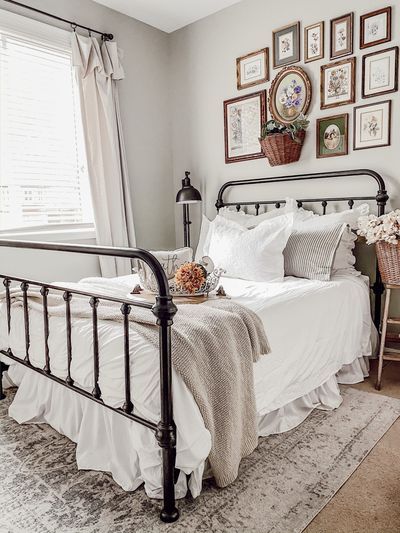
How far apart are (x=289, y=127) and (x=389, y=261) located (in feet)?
4.09

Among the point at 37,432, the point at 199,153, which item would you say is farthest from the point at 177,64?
the point at 37,432

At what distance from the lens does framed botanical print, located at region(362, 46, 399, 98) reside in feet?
8.87

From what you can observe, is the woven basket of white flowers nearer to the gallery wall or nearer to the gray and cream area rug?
the gallery wall

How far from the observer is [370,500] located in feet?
5.06

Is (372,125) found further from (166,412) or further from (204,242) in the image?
(166,412)

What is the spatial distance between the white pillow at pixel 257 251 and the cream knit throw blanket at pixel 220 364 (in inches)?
33.4

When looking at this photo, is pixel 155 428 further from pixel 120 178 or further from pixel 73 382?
pixel 120 178

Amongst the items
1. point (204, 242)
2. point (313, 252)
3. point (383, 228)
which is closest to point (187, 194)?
point (204, 242)

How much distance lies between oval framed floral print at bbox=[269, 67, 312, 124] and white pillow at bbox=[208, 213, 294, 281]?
0.91 m

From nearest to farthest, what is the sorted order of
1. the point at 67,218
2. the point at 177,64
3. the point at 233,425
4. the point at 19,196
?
the point at 233,425 → the point at 19,196 → the point at 67,218 → the point at 177,64

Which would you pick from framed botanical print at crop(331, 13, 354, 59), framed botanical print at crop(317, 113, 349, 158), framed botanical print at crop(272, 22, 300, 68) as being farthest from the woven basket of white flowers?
framed botanical print at crop(272, 22, 300, 68)

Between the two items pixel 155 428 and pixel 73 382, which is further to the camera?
pixel 73 382

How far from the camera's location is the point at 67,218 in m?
3.30

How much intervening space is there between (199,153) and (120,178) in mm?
788
